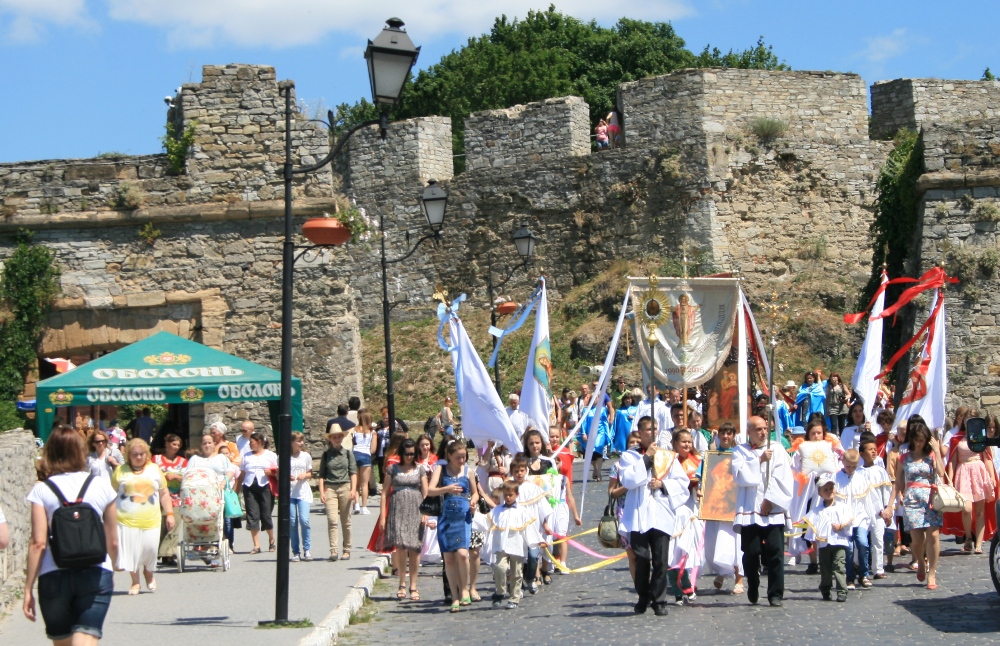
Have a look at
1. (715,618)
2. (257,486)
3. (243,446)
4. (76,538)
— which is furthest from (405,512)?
(76,538)

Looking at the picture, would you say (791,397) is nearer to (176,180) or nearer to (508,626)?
(176,180)

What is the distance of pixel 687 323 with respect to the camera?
14.3 metres

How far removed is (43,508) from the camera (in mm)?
6840

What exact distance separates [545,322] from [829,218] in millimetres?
16553

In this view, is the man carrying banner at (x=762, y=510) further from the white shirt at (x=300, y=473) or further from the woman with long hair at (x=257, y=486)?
the woman with long hair at (x=257, y=486)

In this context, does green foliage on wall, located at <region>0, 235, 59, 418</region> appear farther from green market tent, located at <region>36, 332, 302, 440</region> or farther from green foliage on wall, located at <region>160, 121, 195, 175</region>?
green market tent, located at <region>36, 332, 302, 440</region>

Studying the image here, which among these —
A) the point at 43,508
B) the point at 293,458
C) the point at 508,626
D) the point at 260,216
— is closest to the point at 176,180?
the point at 260,216

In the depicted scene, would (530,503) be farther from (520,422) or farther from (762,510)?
(520,422)

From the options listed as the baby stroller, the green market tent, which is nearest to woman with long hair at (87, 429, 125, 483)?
the baby stroller

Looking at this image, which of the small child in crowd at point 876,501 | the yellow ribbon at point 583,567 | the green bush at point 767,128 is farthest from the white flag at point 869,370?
the green bush at point 767,128

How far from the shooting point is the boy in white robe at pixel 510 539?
10742mm

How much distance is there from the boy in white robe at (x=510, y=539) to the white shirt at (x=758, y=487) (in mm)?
1681

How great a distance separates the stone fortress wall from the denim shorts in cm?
1163

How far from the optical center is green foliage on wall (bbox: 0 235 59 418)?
17719 mm
